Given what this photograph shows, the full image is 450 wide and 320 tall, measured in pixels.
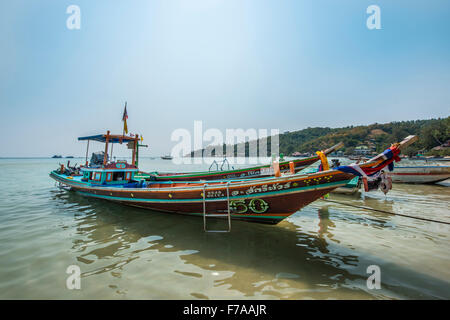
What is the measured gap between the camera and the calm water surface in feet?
11.9

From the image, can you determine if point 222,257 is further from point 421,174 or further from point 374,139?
point 374,139

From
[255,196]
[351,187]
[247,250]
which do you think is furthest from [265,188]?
[351,187]

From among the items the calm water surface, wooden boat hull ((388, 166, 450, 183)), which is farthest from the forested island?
the calm water surface

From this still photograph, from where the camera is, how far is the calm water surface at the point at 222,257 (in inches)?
143

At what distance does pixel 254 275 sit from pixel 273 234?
240 cm

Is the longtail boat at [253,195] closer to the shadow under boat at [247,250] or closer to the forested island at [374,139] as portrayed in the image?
the shadow under boat at [247,250]

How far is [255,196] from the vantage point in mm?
5812

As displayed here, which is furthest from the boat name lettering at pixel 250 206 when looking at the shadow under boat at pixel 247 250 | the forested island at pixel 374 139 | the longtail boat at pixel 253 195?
the forested island at pixel 374 139

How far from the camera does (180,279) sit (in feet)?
13.0

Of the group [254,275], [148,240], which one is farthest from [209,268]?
[148,240]

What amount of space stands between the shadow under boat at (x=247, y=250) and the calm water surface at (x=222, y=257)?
25 mm

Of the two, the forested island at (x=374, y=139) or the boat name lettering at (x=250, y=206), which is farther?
the forested island at (x=374, y=139)

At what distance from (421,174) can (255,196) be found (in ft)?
67.7
